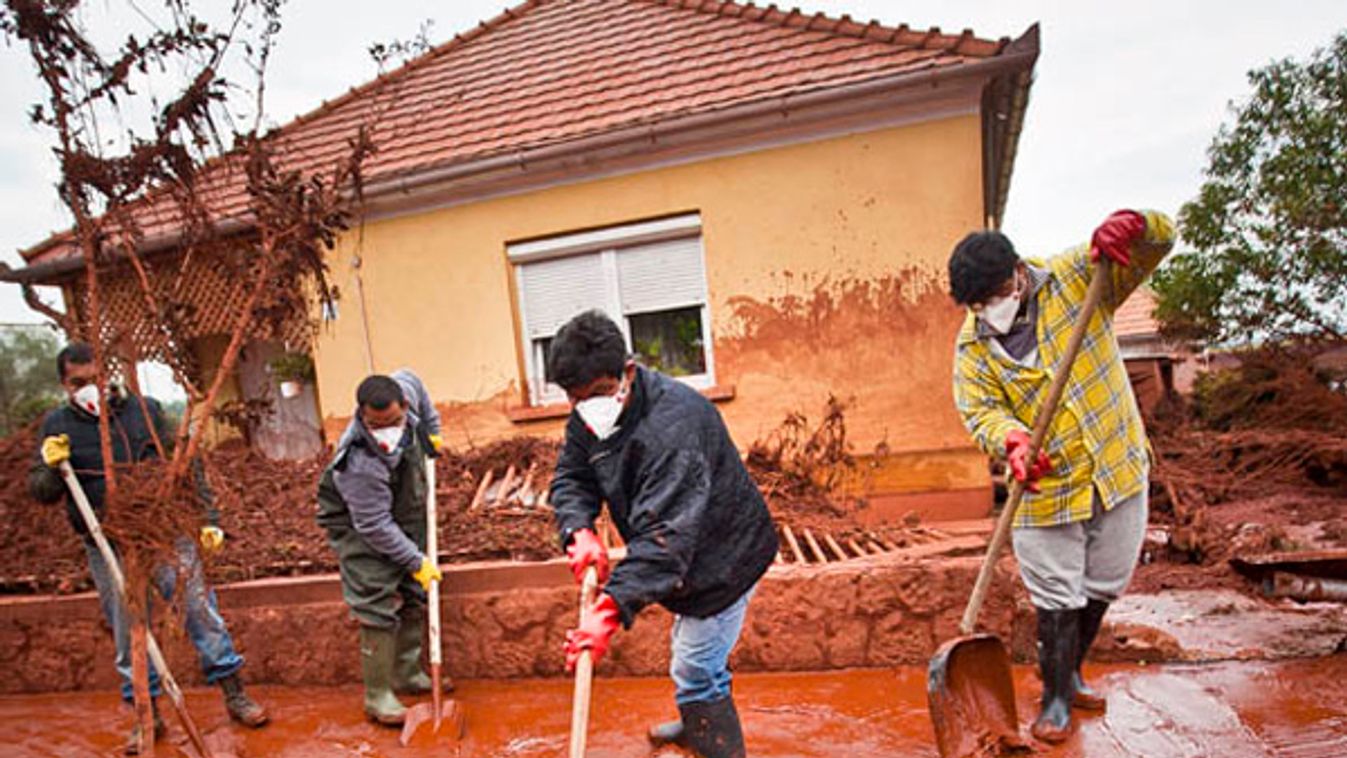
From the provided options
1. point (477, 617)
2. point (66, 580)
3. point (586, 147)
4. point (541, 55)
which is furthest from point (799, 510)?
point (541, 55)

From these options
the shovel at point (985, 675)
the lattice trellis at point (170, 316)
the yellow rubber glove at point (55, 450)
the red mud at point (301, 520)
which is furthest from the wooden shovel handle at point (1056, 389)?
the yellow rubber glove at point (55, 450)

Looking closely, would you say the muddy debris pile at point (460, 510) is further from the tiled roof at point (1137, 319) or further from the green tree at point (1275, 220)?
the tiled roof at point (1137, 319)

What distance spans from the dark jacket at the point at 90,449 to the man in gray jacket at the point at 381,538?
0.62m

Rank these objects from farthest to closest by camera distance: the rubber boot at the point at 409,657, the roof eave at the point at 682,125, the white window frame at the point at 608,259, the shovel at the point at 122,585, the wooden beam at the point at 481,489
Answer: the white window frame at the point at 608,259
the roof eave at the point at 682,125
the wooden beam at the point at 481,489
the rubber boot at the point at 409,657
the shovel at the point at 122,585

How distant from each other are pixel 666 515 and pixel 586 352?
0.56m

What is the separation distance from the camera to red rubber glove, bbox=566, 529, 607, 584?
242 cm

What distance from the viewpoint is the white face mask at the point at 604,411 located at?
7.32 ft

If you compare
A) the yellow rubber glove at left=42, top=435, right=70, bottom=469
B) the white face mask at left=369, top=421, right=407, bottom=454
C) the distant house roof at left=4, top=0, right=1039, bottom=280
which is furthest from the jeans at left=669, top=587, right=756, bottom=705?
the distant house roof at left=4, top=0, right=1039, bottom=280

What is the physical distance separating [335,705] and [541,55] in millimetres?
6657

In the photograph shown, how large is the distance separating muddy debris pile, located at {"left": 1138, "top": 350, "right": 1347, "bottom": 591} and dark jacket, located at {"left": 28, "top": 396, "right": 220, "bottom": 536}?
5461 mm

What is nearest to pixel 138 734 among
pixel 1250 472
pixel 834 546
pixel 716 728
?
pixel 716 728

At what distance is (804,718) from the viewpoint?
3.10m

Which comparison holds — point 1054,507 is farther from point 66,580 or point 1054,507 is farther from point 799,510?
point 66,580

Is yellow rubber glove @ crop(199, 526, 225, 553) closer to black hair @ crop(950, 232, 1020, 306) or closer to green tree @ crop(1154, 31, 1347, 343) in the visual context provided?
black hair @ crop(950, 232, 1020, 306)
